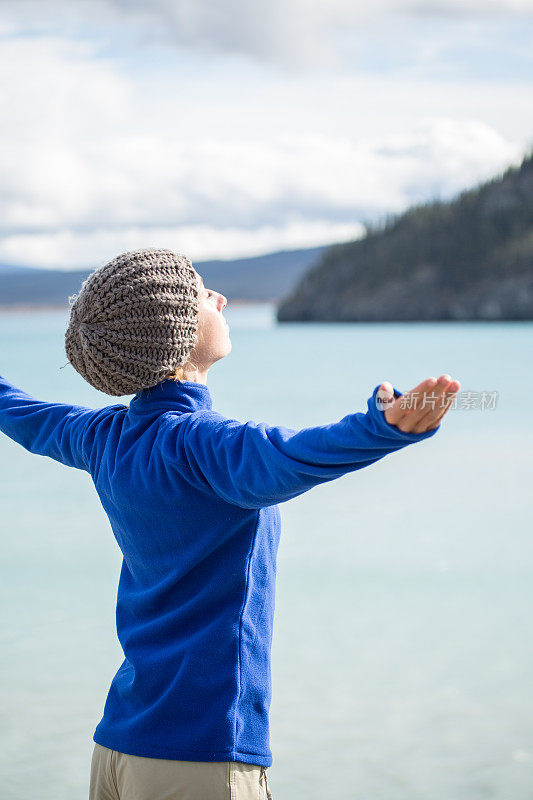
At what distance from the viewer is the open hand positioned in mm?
973

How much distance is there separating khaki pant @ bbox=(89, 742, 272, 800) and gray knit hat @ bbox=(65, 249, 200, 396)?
52 centimetres

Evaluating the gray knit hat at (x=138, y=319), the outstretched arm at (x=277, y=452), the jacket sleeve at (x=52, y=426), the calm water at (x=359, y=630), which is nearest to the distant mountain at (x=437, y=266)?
the calm water at (x=359, y=630)

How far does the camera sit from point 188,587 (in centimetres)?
130

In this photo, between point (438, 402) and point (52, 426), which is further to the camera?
point (52, 426)

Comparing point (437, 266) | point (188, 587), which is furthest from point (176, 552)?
point (437, 266)

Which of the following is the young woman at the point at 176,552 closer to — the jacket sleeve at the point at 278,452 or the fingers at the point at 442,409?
the jacket sleeve at the point at 278,452

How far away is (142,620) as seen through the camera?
136cm

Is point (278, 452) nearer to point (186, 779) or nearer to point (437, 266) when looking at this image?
point (186, 779)

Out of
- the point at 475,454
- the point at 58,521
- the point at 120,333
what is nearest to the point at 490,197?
the point at 475,454

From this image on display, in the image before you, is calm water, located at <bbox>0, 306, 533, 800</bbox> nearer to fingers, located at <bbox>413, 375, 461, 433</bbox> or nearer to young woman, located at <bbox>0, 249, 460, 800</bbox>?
fingers, located at <bbox>413, 375, 461, 433</bbox>

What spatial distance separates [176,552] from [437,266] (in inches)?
2859

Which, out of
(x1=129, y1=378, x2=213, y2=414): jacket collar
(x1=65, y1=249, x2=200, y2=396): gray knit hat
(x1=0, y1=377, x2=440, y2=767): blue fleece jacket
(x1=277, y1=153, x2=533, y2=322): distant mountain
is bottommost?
(x1=0, y1=377, x2=440, y2=767): blue fleece jacket

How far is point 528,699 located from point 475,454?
8.90 metres

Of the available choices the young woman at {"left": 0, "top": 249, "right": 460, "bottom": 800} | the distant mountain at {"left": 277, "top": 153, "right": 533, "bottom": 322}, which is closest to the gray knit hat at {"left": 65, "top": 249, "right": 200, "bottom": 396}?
the young woman at {"left": 0, "top": 249, "right": 460, "bottom": 800}
